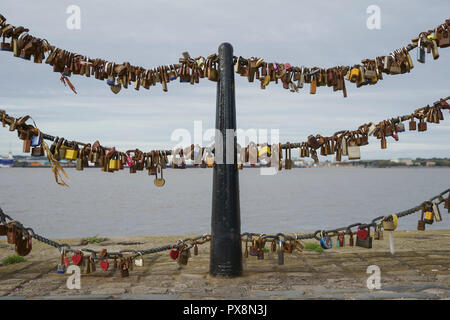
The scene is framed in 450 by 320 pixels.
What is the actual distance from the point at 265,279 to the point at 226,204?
1255mm

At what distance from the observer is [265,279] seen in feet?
19.2

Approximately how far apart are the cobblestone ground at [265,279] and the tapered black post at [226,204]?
26cm

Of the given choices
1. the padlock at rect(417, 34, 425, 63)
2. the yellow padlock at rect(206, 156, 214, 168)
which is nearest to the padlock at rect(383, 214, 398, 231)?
the padlock at rect(417, 34, 425, 63)

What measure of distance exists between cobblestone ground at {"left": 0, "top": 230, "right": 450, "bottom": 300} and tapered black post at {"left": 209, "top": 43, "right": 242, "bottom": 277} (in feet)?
0.85

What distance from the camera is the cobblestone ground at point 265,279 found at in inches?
199

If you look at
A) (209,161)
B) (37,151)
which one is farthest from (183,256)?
(37,151)

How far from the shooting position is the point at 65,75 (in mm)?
6129

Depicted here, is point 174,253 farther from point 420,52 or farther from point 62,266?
point 420,52

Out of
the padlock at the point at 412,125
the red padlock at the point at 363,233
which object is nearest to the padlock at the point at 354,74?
the padlock at the point at 412,125

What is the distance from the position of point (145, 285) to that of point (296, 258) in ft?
9.98

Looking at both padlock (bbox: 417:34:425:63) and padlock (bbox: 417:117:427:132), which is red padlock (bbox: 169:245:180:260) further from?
padlock (bbox: 417:34:425:63)

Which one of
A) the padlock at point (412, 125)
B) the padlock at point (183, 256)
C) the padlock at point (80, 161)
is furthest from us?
the padlock at point (183, 256)

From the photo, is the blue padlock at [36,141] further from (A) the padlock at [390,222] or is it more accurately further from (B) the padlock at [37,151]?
(A) the padlock at [390,222]

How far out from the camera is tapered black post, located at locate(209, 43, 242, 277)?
602cm
